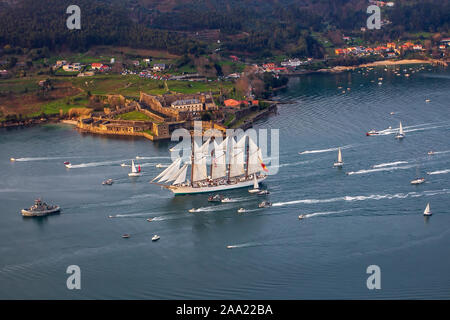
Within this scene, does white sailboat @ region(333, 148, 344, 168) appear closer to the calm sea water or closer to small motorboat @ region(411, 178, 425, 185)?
the calm sea water

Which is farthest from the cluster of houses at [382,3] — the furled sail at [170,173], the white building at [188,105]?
the furled sail at [170,173]

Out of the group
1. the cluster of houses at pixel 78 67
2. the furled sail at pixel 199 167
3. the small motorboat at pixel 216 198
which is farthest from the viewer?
the cluster of houses at pixel 78 67

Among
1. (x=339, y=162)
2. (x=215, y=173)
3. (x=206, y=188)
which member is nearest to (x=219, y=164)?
(x=215, y=173)

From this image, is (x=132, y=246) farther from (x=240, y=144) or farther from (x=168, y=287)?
(x=240, y=144)

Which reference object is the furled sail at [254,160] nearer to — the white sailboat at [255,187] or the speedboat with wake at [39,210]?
the white sailboat at [255,187]

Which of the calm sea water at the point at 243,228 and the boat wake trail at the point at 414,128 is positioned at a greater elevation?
the boat wake trail at the point at 414,128

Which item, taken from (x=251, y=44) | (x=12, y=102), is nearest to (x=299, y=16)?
(x=251, y=44)
